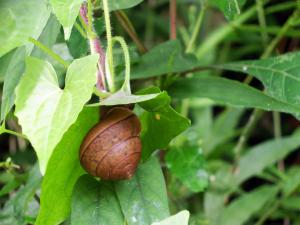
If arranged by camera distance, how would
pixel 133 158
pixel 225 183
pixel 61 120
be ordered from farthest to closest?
1. pixel 225 183
2. pixel 133 158
3. pixel 61 120

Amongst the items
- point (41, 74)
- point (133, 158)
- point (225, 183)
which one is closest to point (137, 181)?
point (133, 158)

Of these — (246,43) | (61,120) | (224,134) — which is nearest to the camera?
(61,120)

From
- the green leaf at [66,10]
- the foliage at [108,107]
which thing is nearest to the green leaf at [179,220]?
the foliage at [108,107]

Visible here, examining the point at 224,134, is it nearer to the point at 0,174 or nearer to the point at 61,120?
the point at 0,174

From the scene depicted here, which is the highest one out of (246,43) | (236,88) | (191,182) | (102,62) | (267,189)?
(102,62)

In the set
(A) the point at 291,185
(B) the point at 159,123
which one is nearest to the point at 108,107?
(B) the point at 159,123

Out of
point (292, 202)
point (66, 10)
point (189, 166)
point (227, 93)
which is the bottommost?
point (292, 202)

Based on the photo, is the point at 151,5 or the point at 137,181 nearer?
the point at 137,181

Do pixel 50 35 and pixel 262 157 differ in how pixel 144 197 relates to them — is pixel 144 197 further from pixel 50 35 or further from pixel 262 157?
pixel 262 157
